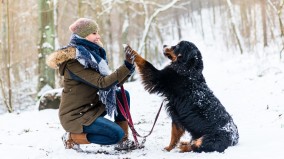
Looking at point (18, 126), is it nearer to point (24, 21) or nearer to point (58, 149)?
point (58, 149)

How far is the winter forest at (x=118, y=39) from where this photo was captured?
9.59m

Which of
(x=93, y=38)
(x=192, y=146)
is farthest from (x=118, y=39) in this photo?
(x=192, y=146)

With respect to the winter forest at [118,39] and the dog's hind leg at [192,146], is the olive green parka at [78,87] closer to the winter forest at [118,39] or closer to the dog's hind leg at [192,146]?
the winter forest at [118,39]

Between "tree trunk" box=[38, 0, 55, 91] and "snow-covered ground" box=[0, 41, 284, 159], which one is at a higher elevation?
"tree trunk" box=[38, 0, 55, 91]

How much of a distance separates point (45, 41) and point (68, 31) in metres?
13.6

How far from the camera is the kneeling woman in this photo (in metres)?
3.48

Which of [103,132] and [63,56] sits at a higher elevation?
[63,56]

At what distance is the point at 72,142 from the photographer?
12.4 ft

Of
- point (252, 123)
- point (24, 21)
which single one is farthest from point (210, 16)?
point (252, 123)

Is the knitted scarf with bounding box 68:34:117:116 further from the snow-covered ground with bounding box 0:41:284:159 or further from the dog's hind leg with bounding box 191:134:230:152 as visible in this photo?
the dog's hind leg with bounding box 191:134:230:152

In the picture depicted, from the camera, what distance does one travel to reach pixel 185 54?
13.3ft

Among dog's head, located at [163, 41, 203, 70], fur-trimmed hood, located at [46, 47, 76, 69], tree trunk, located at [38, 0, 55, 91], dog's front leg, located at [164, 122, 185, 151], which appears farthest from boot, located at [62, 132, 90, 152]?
tree trunk, located at [38, 0, 55, 91]

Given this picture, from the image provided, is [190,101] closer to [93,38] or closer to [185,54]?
[185,54]

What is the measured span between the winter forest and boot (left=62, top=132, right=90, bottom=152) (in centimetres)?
25
